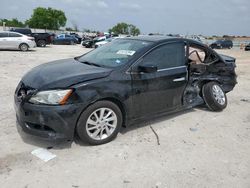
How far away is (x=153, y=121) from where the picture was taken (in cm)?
500

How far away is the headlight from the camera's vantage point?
3.51m

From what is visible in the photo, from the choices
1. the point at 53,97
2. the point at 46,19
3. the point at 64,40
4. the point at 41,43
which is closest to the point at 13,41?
the point at 41,43

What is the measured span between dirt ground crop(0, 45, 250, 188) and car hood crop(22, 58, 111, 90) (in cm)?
90

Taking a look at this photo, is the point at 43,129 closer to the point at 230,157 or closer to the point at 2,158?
the point at 2,158

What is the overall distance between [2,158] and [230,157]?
3.11 meters

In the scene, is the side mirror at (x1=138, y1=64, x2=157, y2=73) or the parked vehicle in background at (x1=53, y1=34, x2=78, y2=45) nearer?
the side mirror at (x1=138, y1=64, x2=157, y2=73)

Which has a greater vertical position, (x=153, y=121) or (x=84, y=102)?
(x=84, y=102)

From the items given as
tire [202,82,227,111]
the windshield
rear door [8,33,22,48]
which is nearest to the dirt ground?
tire [202,82,227,111]

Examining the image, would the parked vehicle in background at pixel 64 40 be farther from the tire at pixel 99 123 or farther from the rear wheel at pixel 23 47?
the tire at pixel 99 123

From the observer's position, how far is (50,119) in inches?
137

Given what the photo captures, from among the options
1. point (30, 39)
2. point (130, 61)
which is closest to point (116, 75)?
point (130, 61)

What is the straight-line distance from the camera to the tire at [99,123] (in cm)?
370

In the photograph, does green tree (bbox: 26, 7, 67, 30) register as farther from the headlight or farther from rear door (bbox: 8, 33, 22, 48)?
the headlight

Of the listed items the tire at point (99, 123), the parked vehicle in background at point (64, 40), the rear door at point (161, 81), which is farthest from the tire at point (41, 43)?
the tire at point (99, 123)
